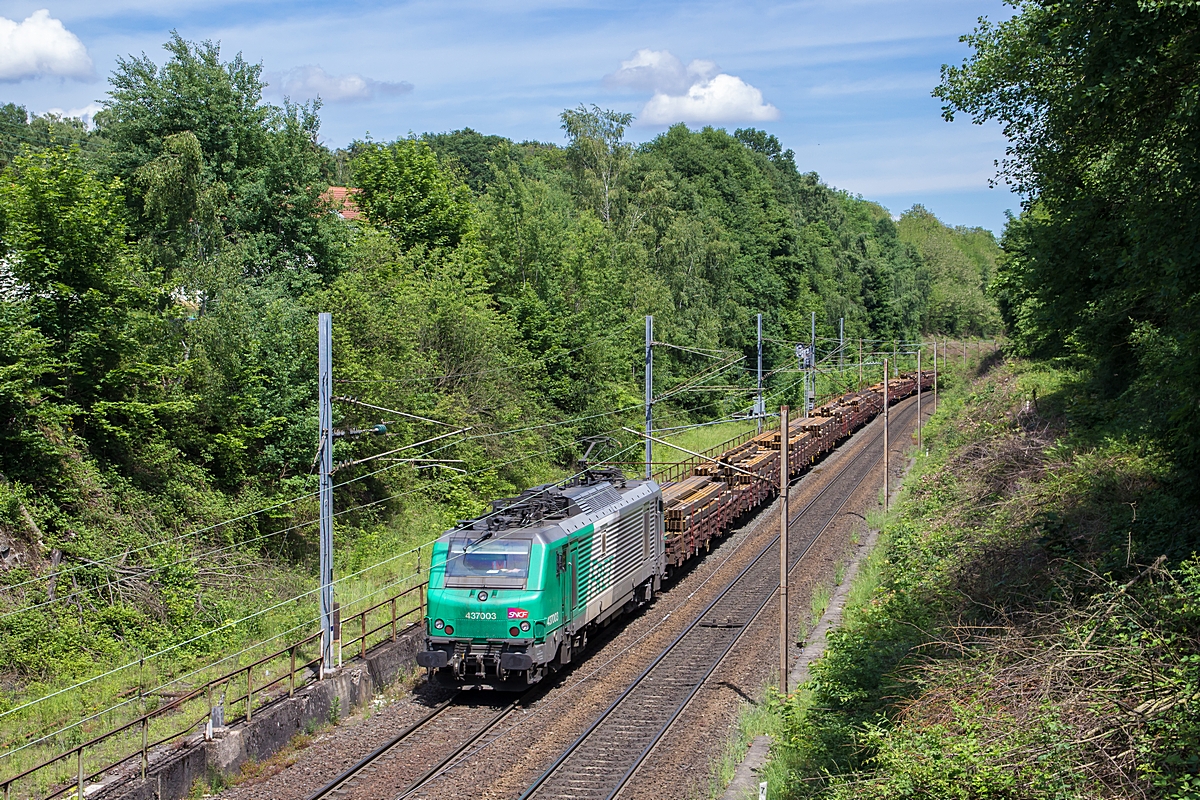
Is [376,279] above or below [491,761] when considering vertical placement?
above

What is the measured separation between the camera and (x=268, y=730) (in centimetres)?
1478

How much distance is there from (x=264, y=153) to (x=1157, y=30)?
90.7 ft

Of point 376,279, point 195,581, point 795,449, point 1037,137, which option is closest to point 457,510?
point 376,279

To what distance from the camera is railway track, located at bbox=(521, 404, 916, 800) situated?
14.0 m

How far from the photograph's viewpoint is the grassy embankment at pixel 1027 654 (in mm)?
9461

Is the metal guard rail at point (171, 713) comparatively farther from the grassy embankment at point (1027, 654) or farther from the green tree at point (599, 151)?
the green tree at point (599, 151)

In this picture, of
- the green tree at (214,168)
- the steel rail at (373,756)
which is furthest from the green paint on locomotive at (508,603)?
the green tree at (214,168)

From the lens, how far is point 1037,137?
20.7m

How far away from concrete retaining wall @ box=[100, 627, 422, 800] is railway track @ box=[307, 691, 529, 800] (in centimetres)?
148

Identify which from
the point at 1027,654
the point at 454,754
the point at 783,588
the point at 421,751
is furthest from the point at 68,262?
the point at 1027,654

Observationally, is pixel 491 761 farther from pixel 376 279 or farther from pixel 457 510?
pixel 376 279

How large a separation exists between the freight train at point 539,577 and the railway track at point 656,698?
1529 mm

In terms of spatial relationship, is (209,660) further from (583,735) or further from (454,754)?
(583,735)

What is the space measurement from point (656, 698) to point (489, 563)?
3.95m
